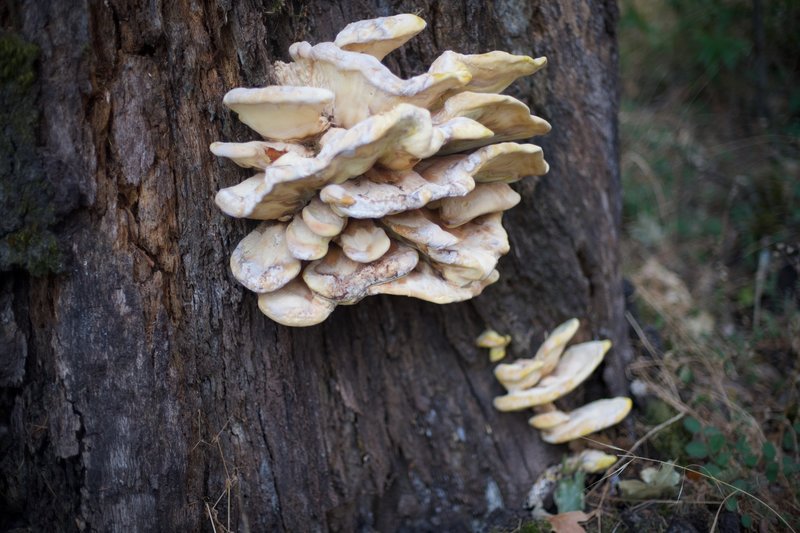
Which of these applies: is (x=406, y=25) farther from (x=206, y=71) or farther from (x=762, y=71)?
(x=762, y=71)

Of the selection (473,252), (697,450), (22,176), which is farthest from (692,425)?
(22,176)

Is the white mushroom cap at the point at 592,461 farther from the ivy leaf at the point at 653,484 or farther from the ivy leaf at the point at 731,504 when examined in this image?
the ivy leaf at the point at 731,504

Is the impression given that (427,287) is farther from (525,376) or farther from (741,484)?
(741,484)

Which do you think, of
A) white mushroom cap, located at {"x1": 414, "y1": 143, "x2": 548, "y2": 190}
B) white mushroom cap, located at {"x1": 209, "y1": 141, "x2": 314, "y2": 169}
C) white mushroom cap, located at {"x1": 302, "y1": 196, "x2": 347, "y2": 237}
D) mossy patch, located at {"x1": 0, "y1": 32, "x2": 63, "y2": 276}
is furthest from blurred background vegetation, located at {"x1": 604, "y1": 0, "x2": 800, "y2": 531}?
mossy patch, located at {"x1": 0, "y1": 32, "x2": 63, "y2": 276}

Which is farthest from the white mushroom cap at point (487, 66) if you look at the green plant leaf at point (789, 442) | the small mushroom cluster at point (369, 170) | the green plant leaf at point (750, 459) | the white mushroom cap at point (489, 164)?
the green plant leaf at point (789, 442)

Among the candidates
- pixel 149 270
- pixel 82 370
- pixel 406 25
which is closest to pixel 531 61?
pixel 406 25

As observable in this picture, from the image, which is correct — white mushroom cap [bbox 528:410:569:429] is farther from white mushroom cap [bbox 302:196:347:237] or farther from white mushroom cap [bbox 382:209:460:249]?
white mushroom cap [bbox 302:196:347:237]
